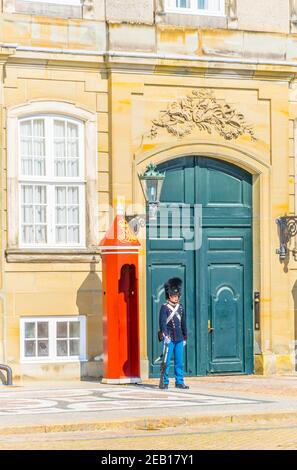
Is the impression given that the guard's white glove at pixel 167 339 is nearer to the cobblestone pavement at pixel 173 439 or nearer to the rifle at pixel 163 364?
the rifle at pixel 163 364

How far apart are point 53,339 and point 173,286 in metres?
2.13

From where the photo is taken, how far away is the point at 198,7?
23375mm

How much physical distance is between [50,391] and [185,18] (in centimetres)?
686

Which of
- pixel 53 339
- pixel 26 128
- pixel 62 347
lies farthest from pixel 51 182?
pixel 62 347

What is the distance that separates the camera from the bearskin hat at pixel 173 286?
2109 cm

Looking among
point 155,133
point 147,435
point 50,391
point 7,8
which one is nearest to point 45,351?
point 50,391

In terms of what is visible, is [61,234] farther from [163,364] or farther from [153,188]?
[163,364]

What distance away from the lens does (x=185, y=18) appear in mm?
23172

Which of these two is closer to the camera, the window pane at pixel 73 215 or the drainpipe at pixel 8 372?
the drainpipe at pixel 8 372

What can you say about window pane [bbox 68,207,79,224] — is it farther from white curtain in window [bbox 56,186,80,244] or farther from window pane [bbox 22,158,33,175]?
window pane [bbox 22,158,33,175]

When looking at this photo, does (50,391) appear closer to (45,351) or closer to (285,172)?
(45,351)

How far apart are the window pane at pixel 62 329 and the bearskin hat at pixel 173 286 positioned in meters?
1.71

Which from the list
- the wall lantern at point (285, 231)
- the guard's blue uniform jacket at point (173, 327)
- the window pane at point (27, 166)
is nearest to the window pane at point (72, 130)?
the window pane at point (27, 166)

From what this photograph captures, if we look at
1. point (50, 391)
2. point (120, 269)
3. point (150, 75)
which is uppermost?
point (150, 75)
